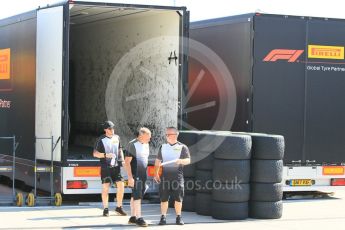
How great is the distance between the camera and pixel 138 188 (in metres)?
11.0

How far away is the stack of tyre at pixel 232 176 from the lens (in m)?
11.5

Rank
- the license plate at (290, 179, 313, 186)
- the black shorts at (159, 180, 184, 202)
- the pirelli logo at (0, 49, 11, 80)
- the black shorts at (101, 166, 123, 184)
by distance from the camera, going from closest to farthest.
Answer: the black shorts at (159, 180, 184, 202), the black shorts at (101, 166, 123, 184), the license plate at (290, 179, 313, 186), the pirelli logo at (0, 49, 11, 80)

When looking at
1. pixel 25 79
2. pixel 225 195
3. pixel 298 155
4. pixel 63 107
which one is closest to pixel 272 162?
pixel 225 195

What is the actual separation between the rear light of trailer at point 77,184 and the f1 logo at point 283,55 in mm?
3898

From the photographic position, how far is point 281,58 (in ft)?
45.6

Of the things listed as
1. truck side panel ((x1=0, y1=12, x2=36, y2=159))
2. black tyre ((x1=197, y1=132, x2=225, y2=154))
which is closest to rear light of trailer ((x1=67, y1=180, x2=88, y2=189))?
truck side panel ((x1=0, y1=12, x2=36, y2=159))

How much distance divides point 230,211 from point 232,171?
1.95 feet

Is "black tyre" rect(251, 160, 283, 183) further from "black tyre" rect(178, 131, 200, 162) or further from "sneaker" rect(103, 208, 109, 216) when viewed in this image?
"sneaker" rect(103, 208, 109, 216)

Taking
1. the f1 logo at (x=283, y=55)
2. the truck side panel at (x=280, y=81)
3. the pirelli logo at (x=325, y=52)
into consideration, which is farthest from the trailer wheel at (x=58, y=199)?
the pirelli logo at (x=325, y=52)

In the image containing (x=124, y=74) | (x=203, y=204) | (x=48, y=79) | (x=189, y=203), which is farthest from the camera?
(x=124, y=74)

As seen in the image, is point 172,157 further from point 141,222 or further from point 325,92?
point 325,92

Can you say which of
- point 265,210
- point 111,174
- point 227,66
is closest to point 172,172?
point 111,174

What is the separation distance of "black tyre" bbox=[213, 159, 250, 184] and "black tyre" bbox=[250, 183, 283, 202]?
0.73ft

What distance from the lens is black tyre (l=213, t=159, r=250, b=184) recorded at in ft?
37.6
